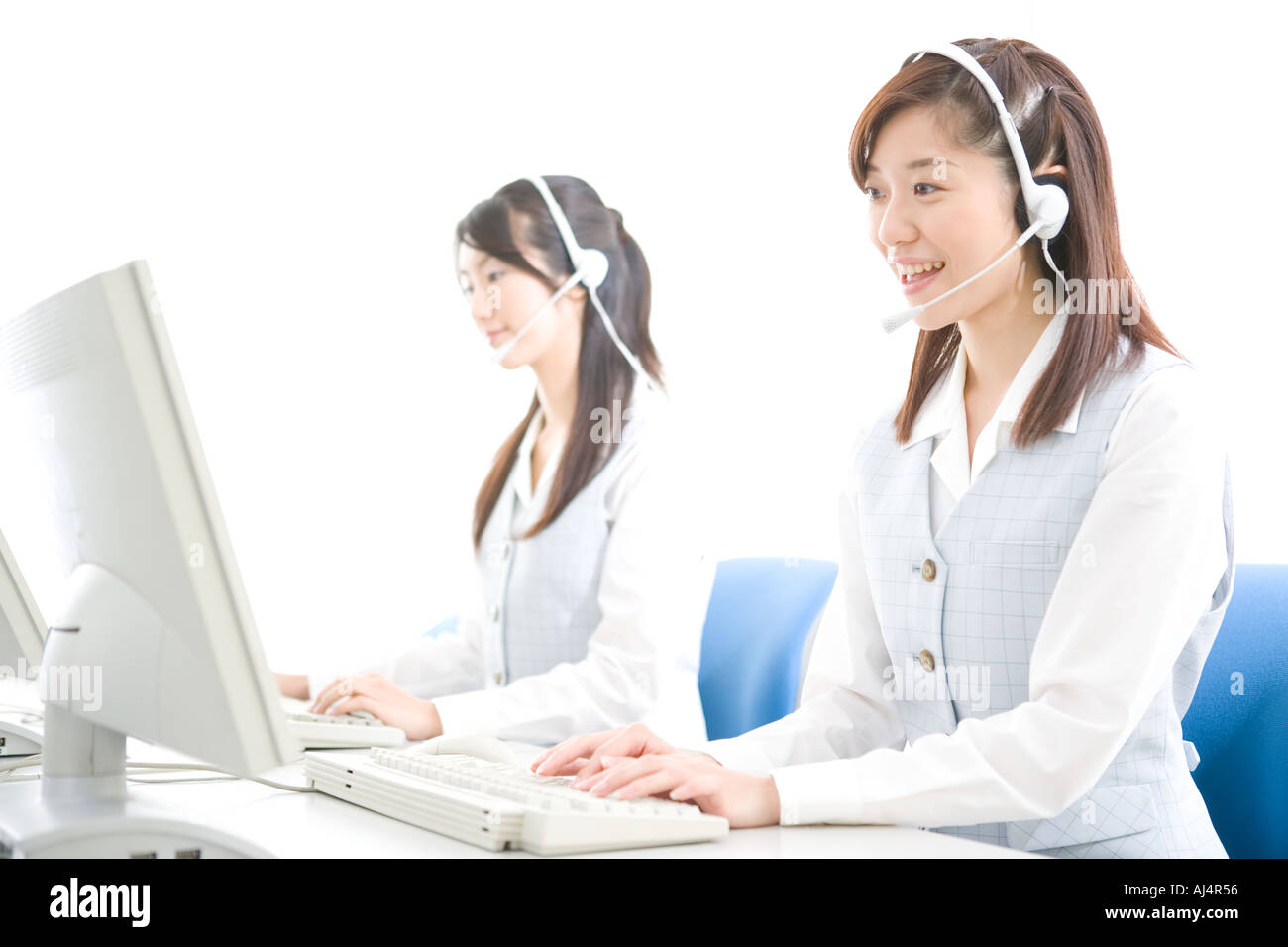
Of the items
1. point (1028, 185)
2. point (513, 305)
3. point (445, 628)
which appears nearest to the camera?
point (1028, 185)

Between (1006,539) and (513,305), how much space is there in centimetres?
120

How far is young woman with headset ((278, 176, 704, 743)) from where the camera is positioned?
6.16 ft

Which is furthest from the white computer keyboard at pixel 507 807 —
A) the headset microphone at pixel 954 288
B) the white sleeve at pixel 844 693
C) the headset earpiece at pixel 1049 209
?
the headset earpiece at pixel 1049 209

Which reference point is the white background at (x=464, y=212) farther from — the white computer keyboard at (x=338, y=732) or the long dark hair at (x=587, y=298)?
the white computer keyboard at (x=338, y=732)

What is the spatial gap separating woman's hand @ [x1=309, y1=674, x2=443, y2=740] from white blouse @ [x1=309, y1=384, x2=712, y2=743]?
3 centimetres

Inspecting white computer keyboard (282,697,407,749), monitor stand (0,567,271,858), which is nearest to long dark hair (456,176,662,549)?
white computer keyboard (282,697,407,749)

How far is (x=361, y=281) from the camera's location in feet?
9.74

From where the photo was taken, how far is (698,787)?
0.99m

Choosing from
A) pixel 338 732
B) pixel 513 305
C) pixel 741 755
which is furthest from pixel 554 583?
pixel 741 755

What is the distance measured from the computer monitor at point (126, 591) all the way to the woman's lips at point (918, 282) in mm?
899

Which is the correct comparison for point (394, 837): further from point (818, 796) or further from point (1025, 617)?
point (1025, 617)

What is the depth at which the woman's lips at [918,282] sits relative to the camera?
1358 mm

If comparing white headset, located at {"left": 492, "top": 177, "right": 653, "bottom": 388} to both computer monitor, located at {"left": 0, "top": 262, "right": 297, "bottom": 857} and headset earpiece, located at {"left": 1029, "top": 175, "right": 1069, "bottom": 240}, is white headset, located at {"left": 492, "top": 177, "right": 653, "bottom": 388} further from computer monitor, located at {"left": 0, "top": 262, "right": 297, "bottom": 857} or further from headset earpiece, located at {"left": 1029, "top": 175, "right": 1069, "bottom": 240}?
computer monitor, located at {"left": 0, "top": 262, "right": 297, "bottom": 857}
